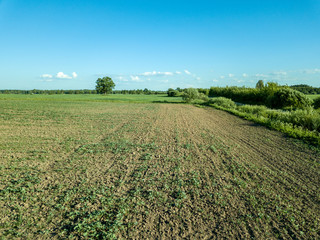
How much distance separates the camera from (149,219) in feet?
15.0

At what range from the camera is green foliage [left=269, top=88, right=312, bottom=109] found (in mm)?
26105

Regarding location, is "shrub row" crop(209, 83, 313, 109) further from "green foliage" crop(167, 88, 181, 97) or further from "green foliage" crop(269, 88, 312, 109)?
"green foliage" crop(167, 88, 181, 97)

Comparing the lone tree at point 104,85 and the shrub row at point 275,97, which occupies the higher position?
the lone tree at point 104,85

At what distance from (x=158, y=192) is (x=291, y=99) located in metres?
28.7

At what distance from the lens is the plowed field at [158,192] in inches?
169

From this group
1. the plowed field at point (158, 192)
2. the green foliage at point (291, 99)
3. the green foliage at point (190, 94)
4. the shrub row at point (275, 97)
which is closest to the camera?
the plowed field at point (158, 192)

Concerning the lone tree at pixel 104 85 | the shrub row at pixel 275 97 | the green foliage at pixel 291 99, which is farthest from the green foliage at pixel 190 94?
the lone tree at pixel 104 85

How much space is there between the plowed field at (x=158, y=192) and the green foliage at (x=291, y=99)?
1995 cm

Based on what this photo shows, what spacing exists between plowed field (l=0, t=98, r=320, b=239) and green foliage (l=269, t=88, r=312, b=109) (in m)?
20.0

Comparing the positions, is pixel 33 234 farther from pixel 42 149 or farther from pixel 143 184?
pixel 42 149

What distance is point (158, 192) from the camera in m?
5.72

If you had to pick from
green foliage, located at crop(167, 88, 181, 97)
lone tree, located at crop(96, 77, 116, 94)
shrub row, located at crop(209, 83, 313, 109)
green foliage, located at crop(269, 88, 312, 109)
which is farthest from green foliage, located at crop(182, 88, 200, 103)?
lone tree, located at crop(96, 77, 116, 94)

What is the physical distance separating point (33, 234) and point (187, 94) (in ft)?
166

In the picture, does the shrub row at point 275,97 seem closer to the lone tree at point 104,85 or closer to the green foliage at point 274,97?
the green foliage at point 274,97
